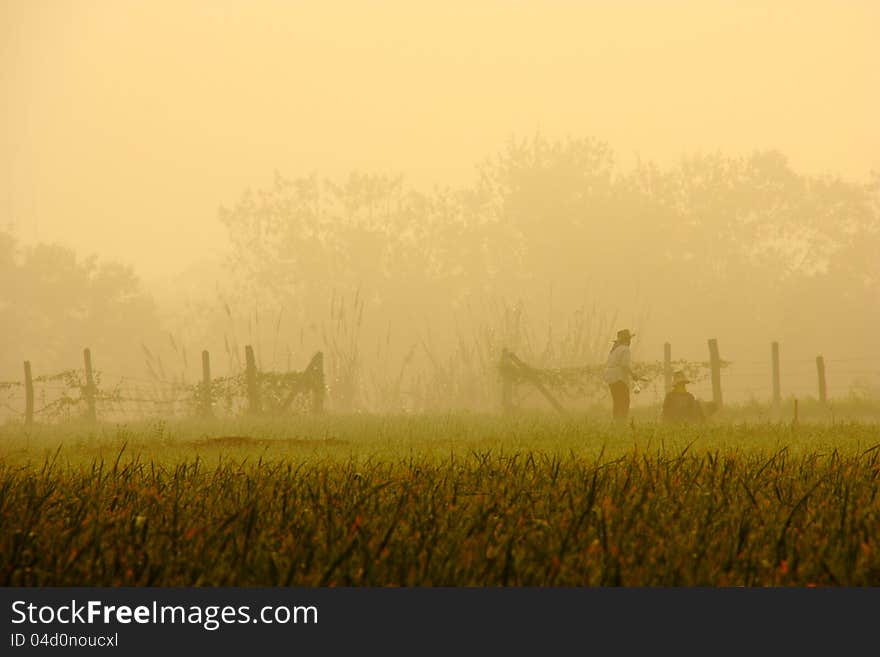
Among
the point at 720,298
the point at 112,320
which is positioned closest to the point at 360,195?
the point at 112,320

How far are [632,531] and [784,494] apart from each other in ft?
6.19

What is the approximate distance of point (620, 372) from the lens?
771 inches

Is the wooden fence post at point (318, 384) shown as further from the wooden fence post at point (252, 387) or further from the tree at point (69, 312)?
the tree at point (69, 312)

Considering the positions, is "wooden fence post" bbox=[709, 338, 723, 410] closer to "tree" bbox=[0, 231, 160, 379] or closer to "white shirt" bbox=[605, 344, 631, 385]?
"white shirt" bbox=[605, 344, 631, 385]

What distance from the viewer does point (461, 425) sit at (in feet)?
56.6

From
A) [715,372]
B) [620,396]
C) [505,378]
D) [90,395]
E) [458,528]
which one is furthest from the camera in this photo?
[90,395]

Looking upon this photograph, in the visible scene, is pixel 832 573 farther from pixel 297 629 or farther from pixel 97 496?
pixel 97 496

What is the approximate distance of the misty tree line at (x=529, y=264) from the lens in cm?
5053

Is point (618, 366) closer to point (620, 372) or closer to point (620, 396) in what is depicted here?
point (620, 372)

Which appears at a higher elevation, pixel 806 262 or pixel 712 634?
pixel 806 262

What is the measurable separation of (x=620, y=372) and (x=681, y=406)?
78.9 inches

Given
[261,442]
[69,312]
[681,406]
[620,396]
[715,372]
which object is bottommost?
[261,442]

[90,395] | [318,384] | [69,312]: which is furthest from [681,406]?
[69,312]

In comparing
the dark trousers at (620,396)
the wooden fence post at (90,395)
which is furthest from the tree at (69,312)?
the dark trousers at (620,396)
